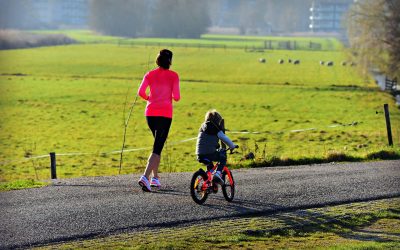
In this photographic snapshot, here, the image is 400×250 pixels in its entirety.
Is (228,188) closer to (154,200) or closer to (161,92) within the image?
(154,200)

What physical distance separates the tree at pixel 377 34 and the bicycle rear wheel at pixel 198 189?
45839 millimetres

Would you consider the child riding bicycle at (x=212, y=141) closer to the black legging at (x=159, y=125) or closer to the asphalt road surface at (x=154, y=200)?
the asphalt road surface at (x=154, y=200)

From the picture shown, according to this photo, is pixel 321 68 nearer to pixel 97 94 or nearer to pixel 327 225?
pixel 97 94

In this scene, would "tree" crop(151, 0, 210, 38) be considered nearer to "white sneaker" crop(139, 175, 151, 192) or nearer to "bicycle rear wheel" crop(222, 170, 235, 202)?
"white sneaker" crop(139, 175, 151, 192)

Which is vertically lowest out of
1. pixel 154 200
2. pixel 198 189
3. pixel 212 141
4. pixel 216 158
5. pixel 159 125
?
pixel 154 200

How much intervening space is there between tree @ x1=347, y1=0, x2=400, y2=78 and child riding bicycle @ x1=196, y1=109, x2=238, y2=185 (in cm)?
4560

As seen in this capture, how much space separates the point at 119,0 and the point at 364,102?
323 ft

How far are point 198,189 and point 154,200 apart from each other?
2.26 ft

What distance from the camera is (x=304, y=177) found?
1365cm

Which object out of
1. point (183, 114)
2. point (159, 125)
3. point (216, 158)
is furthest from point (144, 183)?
point (183, 114)

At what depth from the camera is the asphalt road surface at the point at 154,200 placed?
918 cm

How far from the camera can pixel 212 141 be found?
10.8m

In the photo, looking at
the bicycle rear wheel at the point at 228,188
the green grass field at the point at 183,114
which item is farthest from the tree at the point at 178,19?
the bicycle rear wheel at the point at 228,188

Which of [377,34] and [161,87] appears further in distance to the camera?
[377,34]
